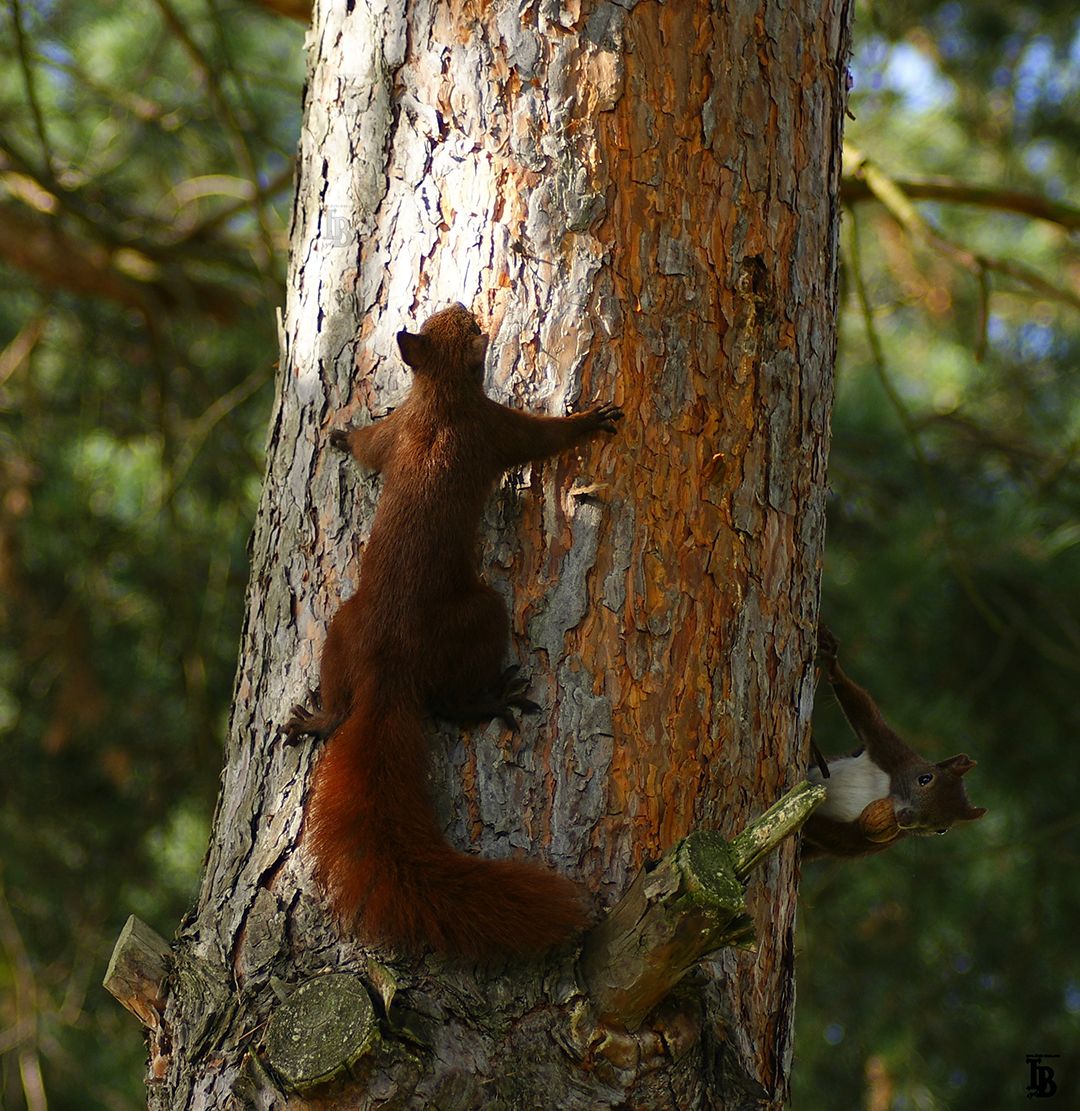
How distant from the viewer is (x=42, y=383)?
16.4ft

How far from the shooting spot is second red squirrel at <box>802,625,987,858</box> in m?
2.44

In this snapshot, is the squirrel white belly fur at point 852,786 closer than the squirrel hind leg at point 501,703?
No

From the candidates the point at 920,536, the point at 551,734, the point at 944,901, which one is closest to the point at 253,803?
the point at 551,734

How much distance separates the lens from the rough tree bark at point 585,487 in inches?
59.5

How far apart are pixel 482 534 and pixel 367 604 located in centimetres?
19

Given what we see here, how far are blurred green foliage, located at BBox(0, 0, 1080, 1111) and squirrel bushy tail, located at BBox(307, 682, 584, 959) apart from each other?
1.83m

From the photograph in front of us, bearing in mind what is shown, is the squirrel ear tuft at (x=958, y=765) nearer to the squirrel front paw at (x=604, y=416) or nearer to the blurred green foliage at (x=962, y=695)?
the blurred green foliage at (x=962, y=695)

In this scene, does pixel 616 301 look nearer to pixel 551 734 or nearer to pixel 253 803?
pixel 551 734

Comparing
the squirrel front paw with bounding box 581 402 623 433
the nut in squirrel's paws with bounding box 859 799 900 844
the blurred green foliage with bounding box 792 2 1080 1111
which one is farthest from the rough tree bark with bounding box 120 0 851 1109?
the blurred green foliage with bounding box 792 2 1080 1111

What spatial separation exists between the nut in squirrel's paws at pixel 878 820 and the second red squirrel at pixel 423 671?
1.09 metres

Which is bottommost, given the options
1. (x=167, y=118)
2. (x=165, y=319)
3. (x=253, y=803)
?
(x=253, y=803)

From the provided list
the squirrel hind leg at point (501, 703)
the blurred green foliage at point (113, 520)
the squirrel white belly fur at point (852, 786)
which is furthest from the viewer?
the blurred green foliage at point (113, 520)

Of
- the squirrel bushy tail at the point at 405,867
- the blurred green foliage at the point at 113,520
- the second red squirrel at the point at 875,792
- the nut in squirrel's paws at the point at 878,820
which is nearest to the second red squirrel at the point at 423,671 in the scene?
the squirrel bushy tail at the point at 405,867

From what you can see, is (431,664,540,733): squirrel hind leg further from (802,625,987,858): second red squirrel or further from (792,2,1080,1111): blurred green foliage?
(792,2,1080,1111): blurred green foliage
